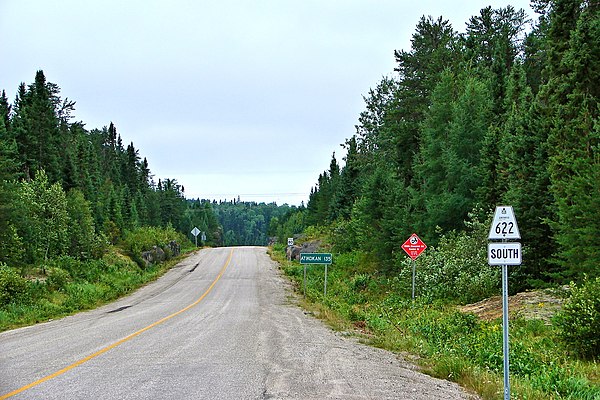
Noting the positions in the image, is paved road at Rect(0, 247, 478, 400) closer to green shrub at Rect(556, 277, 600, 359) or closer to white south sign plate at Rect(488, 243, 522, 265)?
Result: white south sign plate at Rect(488, 243, 522, 265)

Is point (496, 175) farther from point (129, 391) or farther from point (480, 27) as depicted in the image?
point (480, 27)

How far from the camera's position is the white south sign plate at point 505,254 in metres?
7.73

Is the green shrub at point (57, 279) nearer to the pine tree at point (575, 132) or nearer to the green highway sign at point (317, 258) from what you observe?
the green highway sign at point (317, 258)

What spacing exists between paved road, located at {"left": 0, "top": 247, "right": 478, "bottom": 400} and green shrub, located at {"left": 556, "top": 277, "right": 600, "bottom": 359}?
12.7 ft

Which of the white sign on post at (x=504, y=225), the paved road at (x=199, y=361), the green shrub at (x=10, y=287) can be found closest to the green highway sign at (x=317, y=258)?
the paved road at (x=199, y=361)

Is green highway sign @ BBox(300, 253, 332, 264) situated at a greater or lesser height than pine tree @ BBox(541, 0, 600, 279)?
lesser

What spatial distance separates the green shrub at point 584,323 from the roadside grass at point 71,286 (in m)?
16.5

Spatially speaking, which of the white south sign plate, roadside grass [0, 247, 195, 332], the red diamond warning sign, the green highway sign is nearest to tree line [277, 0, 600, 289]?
the red diamond warning sign

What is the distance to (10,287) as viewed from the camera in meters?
22.8

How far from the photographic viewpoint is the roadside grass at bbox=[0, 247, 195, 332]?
69.3ft

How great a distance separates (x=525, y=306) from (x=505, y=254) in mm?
9924

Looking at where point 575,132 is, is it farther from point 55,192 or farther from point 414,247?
point 55,192

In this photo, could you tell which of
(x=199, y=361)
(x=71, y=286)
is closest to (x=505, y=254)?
(x=199, y=361)

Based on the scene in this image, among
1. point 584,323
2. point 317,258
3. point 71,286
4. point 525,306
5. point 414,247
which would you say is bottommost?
point 71,286
